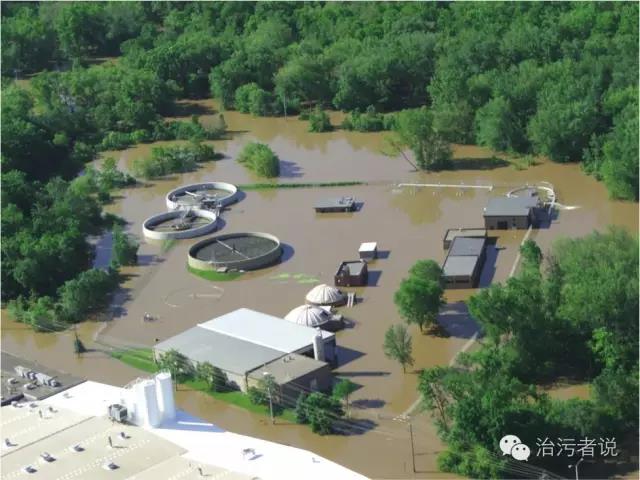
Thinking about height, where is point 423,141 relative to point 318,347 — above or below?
above

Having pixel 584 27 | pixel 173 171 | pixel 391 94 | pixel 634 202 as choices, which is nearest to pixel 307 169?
pixel 173 171

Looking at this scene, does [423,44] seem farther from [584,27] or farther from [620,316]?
[620,316]

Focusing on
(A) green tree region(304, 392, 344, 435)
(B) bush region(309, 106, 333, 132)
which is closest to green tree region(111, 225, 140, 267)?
(A) green tree region(304, 392, 344, 435)

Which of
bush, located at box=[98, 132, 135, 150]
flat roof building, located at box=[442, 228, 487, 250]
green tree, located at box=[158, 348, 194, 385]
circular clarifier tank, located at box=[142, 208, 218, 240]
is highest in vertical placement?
bush, located at box=[98, 132, 135, 150]

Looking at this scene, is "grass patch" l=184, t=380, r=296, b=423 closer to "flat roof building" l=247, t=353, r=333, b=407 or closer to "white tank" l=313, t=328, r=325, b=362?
"flat roof building" l=247, t=353, r=333, b=407

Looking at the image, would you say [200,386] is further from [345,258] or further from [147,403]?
[345,258]

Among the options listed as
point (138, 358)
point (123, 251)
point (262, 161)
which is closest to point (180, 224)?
point (123, 251)

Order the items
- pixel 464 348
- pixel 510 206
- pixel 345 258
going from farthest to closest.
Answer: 1. pixel 510 206
2. pixel 345 258
3. pixel 464 348
